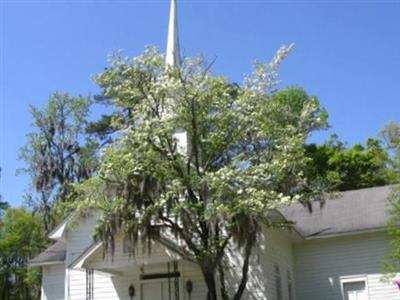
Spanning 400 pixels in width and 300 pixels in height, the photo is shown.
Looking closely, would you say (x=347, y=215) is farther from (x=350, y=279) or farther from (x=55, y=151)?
(x=55, y=151)

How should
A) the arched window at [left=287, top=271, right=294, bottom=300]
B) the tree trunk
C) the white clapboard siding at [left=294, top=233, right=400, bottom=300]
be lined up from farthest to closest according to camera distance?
the arched window at [left=287, top=271, right=294, bottom=300]
the white clapboard siding at [left=294, top=233, right=400, bottom=300]
the tree trunk

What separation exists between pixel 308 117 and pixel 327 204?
306 inches

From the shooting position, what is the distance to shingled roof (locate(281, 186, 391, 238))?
24.0 meters

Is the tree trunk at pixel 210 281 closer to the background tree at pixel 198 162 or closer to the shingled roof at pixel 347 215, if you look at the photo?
the background tree at pixel 198 162

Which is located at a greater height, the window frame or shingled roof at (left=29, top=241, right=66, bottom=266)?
shingled roof at (left=29, top=241, right=66, bottom=266)

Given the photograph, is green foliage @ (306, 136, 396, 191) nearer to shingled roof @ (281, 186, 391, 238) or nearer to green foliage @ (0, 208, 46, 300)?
shingled roof @ (281, 186, 391, 238)

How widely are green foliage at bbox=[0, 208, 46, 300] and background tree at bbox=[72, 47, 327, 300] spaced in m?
24.6

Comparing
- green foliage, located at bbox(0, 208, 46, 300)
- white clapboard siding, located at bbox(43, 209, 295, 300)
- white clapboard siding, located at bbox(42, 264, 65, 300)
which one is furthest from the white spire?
green foliage, located at bbox(0, 208, 46, 300)

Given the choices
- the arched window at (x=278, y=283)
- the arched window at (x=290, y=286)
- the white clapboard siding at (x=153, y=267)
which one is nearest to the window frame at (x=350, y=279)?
the arched window at (x=290, y=286)

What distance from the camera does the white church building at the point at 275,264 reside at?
66.3ft

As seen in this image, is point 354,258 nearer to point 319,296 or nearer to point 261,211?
point 319,296

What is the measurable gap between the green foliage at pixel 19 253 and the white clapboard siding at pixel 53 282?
1731 centimetres

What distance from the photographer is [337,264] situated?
24.3 meters

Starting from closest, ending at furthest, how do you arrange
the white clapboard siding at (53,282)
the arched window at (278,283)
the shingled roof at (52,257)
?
the arched window at (278,283)
the white clapboard siding at (53,282)
the shingled roof at (52,257)
